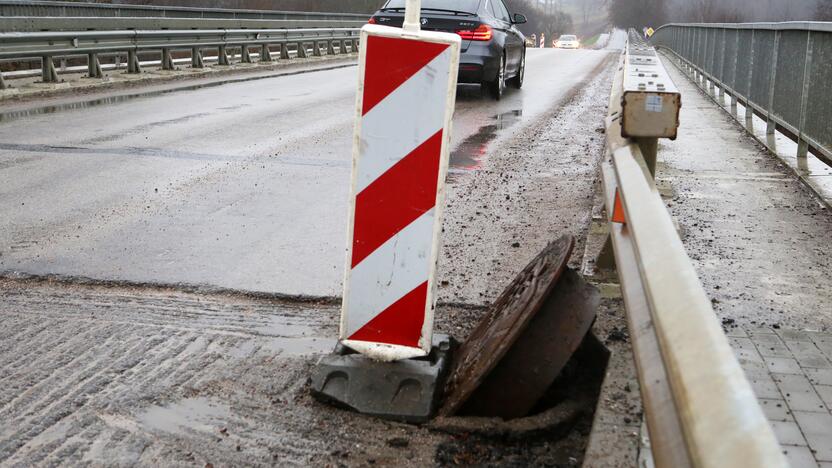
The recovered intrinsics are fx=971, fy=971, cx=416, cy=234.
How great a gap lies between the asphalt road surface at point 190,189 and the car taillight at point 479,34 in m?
1.72

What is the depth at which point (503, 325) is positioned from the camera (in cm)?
339

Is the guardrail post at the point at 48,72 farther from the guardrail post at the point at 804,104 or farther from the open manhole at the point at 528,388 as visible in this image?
the open manhole at the point at 528,388

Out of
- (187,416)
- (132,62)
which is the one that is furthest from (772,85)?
(132,62)

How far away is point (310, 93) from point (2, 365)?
41.8 feet

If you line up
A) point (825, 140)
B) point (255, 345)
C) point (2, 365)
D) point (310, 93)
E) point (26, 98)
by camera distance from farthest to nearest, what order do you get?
point (310, 93)
point (26, 98)
point (825, 140)
point (255, 345)
point (2, 365)

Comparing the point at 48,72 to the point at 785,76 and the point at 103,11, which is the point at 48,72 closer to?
the point at 103,11

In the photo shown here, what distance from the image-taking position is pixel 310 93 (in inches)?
634

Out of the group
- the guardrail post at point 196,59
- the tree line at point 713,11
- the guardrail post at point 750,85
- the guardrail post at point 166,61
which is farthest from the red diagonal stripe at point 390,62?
the tree line at point 713,11

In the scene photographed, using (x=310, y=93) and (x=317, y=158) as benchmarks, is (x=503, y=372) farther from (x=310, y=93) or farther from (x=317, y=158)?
(x=310, y=93)

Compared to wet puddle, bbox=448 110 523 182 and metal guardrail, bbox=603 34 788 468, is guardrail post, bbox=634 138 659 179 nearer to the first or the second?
metal guardrail, bbox=603 34 788 468

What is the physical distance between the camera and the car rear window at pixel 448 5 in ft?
49.8

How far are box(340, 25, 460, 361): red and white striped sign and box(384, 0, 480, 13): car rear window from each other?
12.1 meters

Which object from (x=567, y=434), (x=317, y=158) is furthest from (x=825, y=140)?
(x=567, y=434)

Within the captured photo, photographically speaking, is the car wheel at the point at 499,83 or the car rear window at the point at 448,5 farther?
the car wheel at the point at 499,83
